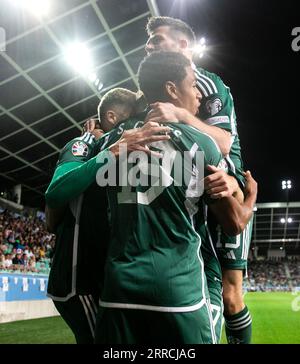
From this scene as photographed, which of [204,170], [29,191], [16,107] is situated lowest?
[204,170]

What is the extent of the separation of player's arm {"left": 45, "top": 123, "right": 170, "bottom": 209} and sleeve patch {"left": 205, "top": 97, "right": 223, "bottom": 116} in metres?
0.86

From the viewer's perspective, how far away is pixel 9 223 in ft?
56.5

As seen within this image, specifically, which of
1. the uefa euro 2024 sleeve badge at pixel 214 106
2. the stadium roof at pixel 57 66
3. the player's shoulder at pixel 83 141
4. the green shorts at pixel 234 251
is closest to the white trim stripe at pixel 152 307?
the player's shoulder at pixel 83 141

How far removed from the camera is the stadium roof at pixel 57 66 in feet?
37.8

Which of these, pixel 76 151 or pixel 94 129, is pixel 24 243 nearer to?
pixel 94 129

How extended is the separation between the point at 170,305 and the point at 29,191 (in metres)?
22.6

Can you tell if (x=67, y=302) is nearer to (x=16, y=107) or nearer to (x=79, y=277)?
(x=79, y=277)

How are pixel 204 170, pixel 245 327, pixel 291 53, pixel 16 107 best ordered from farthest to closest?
pixel 291 53 → pixel 16 107 → pixel 245 327 → pixel 204 170

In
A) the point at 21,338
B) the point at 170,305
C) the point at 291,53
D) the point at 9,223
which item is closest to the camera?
the point at 170,305

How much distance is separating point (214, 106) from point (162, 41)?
3.59 ft

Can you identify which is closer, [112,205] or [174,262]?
[174,262]

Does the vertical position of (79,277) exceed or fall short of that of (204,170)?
it falls short

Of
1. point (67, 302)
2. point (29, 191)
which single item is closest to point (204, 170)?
point (67, 302)

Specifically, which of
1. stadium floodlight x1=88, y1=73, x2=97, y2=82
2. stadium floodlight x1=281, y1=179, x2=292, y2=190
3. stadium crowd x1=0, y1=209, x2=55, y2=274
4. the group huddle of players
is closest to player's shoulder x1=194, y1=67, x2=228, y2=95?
the group huddle of players
